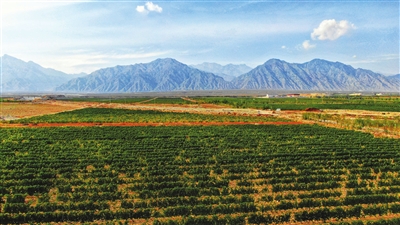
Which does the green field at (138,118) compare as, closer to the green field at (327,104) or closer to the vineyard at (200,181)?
the vineyard at (200,181)

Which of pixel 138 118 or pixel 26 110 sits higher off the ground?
pixel 26 110

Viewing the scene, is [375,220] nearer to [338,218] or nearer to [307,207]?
[338,218]

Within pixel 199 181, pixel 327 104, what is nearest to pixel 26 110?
pixel 199 181

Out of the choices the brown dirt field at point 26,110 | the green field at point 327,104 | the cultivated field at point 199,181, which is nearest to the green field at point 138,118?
the brown dirt field at point 26,110

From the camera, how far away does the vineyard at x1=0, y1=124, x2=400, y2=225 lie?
1389 cm

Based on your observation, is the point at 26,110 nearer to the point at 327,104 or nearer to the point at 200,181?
the point at 200,181

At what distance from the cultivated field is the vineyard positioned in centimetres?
6

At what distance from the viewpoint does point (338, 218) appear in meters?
13.9

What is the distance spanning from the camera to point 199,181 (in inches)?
701

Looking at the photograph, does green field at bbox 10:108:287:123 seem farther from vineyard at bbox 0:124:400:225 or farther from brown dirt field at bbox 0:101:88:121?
vineyard at bbox 0:124:400:225

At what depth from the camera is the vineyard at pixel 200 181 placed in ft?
45.6

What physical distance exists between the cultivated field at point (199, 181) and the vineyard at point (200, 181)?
6 cm

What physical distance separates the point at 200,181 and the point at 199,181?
0.07m

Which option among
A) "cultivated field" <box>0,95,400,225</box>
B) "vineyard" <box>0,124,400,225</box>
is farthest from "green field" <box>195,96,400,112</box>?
"vineyard" <box>0,124,400,225</box>
